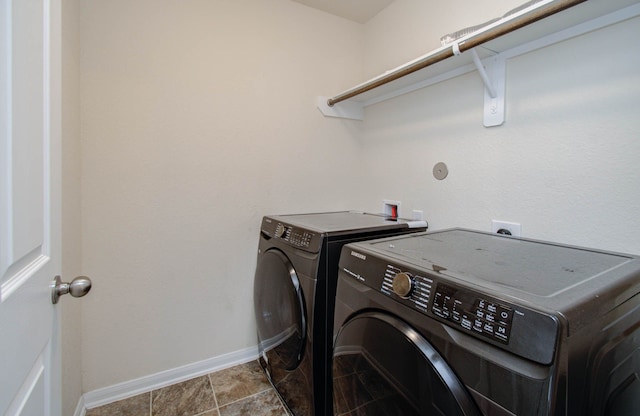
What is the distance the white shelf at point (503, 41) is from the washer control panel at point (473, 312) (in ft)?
3.12

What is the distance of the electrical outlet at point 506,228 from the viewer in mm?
1272

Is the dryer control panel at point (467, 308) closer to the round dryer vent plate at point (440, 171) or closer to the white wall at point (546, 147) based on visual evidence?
the white wall at point (546, 147)

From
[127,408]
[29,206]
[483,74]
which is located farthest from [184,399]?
[483,74]

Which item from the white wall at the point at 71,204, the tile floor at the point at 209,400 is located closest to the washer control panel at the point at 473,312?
the tile floor at the point at 209,400

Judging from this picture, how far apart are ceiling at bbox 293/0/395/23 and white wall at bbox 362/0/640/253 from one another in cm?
29

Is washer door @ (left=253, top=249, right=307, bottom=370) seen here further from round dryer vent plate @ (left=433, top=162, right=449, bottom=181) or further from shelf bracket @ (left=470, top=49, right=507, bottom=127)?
shelf bracket @ (left=470, top=49, right=507, bottom=127)

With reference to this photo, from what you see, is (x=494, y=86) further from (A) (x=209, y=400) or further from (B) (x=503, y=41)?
(A) (x=209, y=400)

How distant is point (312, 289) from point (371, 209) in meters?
1.07

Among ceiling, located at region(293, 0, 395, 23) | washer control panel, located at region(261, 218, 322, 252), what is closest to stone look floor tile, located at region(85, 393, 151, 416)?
washer control panel, located at region(261, 218, 322, 252)

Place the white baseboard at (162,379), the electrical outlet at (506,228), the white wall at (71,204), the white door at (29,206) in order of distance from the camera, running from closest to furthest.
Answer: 1. the white door at (29,206)
2. the white wall at (71,204)
3. the electrical outlet at (506,228)
4. the white baseboard at (162,379)

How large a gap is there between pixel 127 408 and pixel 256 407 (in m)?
0.67

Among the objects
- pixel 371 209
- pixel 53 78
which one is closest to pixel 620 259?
pixel 371 209

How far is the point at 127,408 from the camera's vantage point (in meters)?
1.50

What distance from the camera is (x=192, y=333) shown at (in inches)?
68.6
